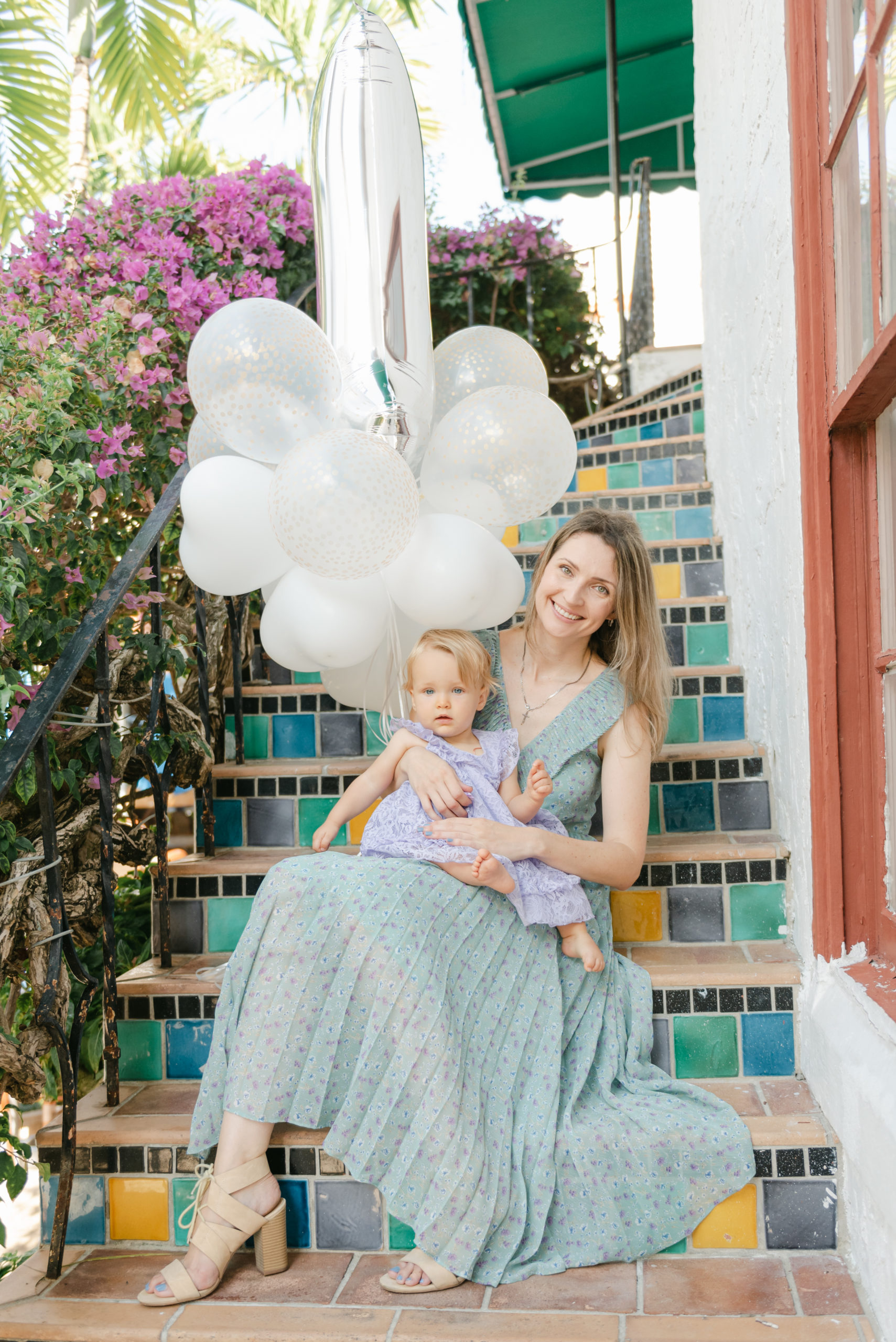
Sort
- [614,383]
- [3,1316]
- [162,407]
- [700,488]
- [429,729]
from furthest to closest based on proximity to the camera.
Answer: [614,383]
[700,488]
[162,407]
[429,729]
[3,1316]

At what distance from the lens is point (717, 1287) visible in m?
1.43

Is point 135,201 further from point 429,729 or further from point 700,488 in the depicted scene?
point 429,729

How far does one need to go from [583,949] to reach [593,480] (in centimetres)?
250

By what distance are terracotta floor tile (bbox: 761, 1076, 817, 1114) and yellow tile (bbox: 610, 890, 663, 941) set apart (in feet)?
1.18

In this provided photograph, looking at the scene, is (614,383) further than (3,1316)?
Yes

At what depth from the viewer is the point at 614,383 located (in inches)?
243

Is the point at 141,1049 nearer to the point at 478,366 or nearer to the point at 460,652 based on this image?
the point at 460,652

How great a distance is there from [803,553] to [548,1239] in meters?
1.15

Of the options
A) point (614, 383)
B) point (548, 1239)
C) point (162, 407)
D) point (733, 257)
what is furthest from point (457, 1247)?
point (614, 383)

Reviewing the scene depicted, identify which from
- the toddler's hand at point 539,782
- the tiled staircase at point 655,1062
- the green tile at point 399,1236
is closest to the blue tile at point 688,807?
the tiled staircase at point 655,1062

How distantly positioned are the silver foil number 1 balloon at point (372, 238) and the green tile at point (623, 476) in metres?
2.13

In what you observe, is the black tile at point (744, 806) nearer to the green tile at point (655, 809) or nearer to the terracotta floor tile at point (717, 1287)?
the green tile at point (655, 809)

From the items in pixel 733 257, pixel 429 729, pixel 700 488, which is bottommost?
pixel 429 729

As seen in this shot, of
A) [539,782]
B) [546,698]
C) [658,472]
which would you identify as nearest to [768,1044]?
[539,782]
